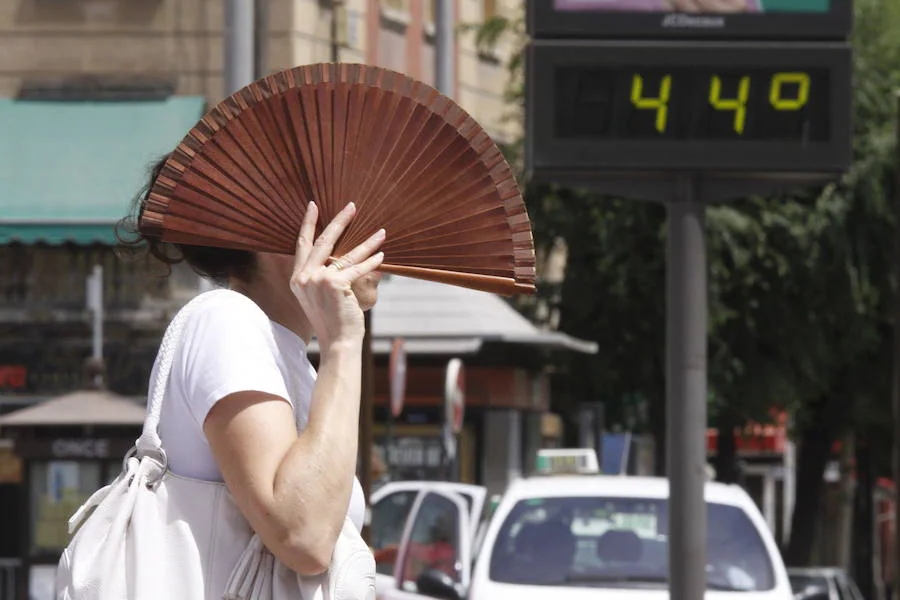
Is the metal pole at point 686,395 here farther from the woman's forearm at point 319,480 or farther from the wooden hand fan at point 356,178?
the woman's forearm at point 319,480

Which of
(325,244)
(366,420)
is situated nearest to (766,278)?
(366,420)

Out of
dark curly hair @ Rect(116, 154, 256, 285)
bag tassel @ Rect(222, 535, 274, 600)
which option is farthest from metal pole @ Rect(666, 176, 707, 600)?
bag tassel @ Rect(222, 535, 274, 600)

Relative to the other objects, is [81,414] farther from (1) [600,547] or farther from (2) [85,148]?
(1) [600,547]

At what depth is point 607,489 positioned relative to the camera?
11.0 metres

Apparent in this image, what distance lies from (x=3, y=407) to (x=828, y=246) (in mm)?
10307

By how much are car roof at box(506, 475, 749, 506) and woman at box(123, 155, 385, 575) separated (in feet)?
25.6

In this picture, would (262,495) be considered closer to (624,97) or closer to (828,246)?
(624,97)

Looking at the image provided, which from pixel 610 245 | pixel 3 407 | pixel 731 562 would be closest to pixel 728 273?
pixel 610 245

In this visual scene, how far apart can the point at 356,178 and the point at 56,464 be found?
12.2 metres

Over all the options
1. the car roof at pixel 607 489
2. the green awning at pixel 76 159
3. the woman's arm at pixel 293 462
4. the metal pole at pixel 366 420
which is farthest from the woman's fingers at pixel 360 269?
the green awning at pixel 76 159

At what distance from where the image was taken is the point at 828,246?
87.1ft

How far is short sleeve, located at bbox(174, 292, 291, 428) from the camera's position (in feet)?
9.60

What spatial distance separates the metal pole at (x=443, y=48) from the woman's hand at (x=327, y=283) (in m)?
17.3

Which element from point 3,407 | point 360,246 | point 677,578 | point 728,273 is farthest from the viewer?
point 728,273
